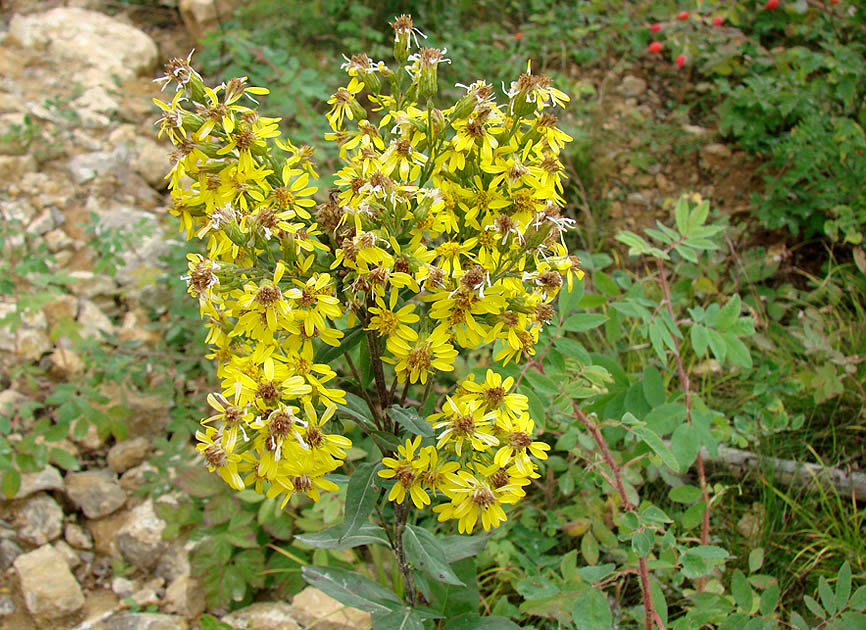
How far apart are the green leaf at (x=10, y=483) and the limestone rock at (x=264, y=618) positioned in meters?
0.90

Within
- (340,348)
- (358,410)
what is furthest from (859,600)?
(340,348)

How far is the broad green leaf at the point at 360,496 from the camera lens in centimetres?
155

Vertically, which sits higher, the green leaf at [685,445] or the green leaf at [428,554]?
the green leaf at [685,445]

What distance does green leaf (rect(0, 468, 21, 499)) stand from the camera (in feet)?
8.11

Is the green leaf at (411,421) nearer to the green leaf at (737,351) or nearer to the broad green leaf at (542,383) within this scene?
the broad green leaf at (542,383)

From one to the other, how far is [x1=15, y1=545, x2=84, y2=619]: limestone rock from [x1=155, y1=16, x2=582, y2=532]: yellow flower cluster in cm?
152

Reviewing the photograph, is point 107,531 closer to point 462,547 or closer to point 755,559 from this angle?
point 462,547

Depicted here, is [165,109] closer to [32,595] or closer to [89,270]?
[32,595]

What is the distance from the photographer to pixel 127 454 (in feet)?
9.77

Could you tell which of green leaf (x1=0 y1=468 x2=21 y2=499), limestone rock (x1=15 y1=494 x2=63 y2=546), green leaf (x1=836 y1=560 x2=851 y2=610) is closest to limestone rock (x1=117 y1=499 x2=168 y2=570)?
limestone rock (x1=15 y1=494 x2=63 y2=546)

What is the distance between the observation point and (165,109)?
147 cm

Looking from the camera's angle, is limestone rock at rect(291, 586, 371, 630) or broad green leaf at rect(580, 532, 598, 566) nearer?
broad green leaf at rect(580, 532, 598, 566)

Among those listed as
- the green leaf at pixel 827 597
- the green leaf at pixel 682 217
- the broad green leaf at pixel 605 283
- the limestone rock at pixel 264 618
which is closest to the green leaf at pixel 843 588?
the green leaf at pixel 827 597

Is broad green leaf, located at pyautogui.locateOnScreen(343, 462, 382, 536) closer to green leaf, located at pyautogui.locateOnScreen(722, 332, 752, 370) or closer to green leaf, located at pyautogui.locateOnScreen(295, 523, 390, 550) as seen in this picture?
green leaf, located at pyautogui.locateOnScreen(295, 523, 390, 550)
